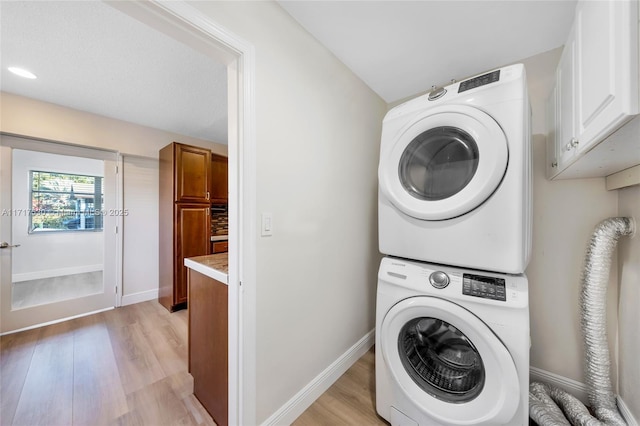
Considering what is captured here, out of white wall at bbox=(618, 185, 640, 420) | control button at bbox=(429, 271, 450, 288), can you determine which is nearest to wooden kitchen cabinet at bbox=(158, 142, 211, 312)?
control button at bbox=(429, 271, 450, 288)

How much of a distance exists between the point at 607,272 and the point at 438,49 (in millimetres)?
1622

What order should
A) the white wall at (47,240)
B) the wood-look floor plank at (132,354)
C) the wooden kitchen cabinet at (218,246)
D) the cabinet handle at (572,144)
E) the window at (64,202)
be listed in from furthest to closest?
1. the wooden kitchen cabinet at (218,246)
2. the window at (64,202)
3. the white wall at (47,240)
4. the wood-look floor plank at (132,354)
5. the cabinet handle at (572,144)

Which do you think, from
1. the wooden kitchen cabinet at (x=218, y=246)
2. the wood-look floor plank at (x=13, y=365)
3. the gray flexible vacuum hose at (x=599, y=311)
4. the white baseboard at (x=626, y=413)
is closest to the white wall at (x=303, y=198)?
the gray flexible vacuum hose at (x=599, y=311)

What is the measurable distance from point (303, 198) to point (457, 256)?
868mm

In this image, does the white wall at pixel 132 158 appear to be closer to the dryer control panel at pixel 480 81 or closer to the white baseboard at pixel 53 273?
the white baseboard at pixel 53 273

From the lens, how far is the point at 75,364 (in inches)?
72.2

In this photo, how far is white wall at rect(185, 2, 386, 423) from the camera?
3.86 ft

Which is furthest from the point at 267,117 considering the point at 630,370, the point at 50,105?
the point at 50,105

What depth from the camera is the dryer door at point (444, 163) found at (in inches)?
40.3

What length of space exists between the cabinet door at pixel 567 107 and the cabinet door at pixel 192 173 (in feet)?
10.8

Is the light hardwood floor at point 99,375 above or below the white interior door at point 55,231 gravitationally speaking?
below

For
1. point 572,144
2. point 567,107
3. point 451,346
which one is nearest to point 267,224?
point 451,346

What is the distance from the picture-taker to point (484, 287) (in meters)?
1.01

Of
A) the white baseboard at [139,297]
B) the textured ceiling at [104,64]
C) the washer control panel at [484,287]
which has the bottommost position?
the white baseboard at [139,297]
